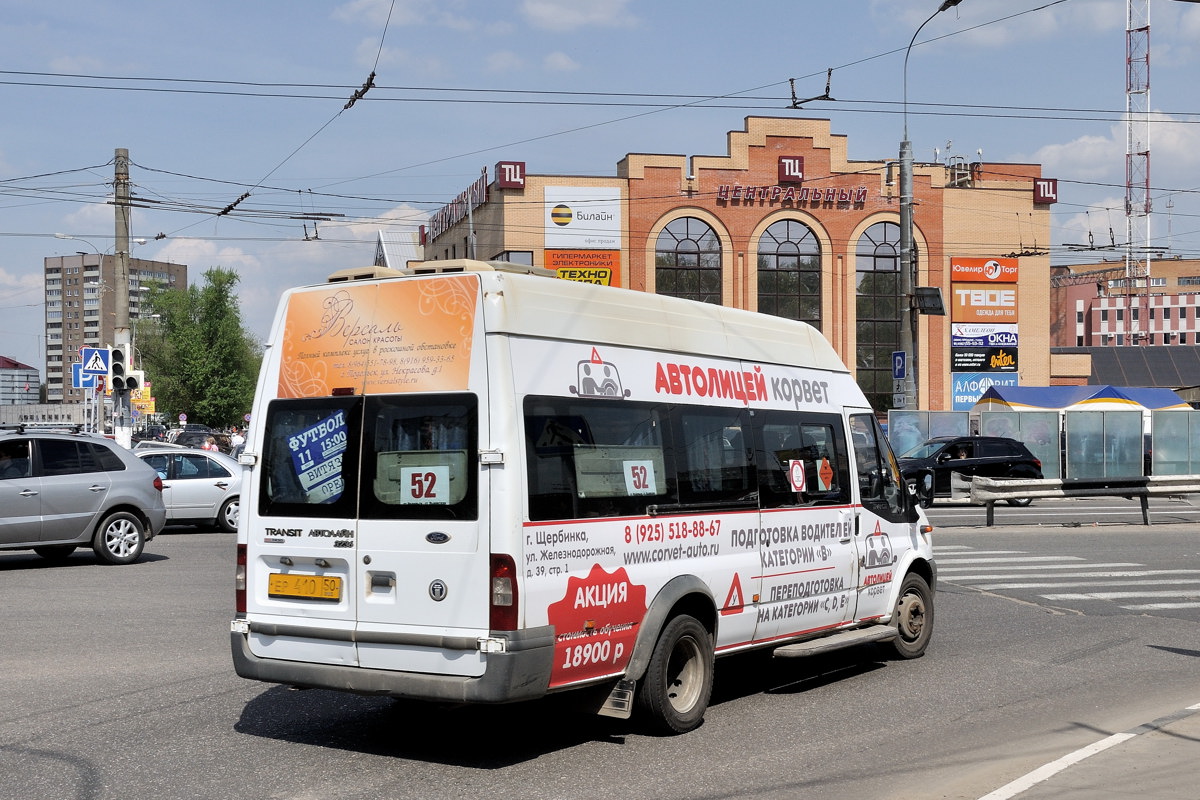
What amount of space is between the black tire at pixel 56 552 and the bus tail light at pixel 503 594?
39.0 feet

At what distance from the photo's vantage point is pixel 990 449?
31125 mm

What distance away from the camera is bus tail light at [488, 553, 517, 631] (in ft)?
20.2

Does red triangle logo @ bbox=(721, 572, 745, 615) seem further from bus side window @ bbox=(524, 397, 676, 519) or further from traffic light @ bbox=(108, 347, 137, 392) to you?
traffic light @ bbox=(108, 347, 137, 392)

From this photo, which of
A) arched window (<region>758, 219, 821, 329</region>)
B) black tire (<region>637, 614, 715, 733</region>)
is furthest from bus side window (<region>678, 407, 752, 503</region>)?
arched window (<region>758, 219, 821, 329</region>)

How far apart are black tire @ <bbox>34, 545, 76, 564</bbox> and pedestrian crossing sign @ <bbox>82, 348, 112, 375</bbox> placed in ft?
28.9

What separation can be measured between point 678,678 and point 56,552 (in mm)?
12910

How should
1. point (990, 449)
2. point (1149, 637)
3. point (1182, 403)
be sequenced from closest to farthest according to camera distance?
point (1149, 637)
point (990, 449)
point (1182, 403)

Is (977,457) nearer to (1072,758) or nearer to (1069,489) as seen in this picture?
(1069,489)

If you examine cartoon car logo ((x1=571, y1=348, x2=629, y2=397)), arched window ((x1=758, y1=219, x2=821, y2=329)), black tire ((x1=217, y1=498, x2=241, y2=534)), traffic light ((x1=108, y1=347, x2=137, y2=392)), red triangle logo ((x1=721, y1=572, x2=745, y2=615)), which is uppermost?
arched window ((x1=758, y1=219, x2=821, y2=329))

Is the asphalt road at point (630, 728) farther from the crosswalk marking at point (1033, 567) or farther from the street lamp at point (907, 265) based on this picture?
the street lamp at point (907, 265)

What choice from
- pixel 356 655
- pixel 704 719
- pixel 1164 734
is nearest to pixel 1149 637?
pixel 1164 734

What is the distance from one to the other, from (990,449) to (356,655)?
2690cm

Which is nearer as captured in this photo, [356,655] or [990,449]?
[356,655]

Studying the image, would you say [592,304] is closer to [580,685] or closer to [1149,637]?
[580,685]
